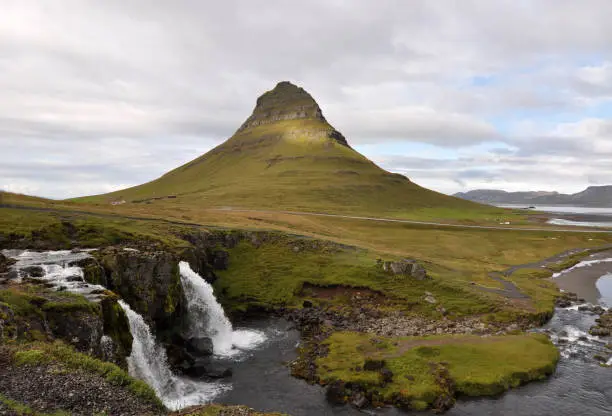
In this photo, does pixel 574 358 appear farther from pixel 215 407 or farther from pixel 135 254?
pixel 135 254

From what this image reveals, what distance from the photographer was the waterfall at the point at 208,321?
186 feet

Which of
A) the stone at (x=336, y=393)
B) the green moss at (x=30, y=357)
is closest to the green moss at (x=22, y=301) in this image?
the green moss at (x=30, y=357)

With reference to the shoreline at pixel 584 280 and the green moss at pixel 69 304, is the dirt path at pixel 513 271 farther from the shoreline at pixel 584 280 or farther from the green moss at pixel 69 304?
the green moss at pixel 69 304

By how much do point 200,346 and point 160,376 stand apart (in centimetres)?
1116

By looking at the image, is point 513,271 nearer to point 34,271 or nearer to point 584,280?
point 584,280

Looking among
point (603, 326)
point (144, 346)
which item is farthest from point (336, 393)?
point (603, 326)

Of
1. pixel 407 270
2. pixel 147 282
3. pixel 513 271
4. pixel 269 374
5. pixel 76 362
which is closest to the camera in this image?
pixel 76 362

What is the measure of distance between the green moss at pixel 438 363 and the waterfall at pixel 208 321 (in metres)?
12.9

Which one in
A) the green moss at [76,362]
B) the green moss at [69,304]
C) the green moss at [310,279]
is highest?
the green moss at [69,304]

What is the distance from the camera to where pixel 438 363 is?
1757 inches

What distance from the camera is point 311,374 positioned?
44.9 meters

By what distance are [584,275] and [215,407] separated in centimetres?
10958

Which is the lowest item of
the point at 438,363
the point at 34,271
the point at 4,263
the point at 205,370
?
the point at 205,370

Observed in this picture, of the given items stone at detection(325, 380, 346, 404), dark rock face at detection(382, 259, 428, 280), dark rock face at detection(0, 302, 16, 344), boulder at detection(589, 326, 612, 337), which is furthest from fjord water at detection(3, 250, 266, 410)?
boulder at detection(589, 326, 612, 337)
